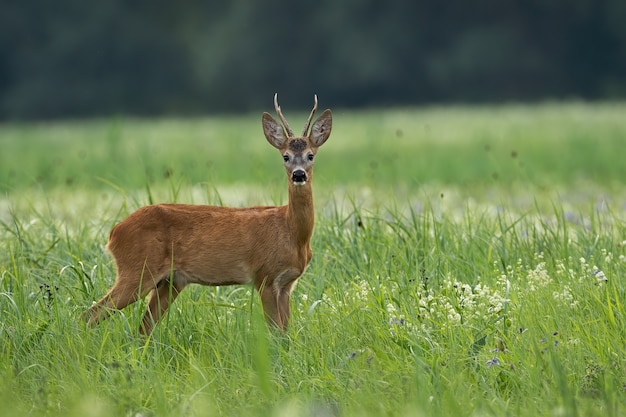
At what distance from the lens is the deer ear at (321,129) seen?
5445 millimetres

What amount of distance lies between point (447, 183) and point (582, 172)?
168 cm

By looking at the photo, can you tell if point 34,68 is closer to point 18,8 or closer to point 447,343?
point 18,8

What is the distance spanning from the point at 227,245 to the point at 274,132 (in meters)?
0.56

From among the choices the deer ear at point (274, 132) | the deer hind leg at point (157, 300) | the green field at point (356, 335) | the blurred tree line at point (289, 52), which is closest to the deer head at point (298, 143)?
the deer ear at point (274, 132)

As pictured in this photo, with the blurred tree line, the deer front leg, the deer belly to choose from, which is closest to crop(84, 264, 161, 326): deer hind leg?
the deer belly

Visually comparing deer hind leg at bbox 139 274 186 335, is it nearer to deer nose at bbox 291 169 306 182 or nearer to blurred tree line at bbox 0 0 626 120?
deer nose at bbox 291 169 306 182

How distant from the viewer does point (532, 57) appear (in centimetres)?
4112

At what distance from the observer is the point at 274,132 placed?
5.45 m

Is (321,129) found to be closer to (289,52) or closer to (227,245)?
(227,245)

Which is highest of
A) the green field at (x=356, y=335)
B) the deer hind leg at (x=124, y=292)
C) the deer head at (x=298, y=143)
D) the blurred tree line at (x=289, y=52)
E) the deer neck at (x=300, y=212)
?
the blurred tree line at (x=289, y=52)

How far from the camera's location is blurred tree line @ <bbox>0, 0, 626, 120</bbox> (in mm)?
40594

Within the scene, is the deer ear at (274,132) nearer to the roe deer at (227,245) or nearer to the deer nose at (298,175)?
the roe deer at (227,245)

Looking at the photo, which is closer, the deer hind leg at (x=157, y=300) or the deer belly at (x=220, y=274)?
the deer belly at (x=220, y=274)

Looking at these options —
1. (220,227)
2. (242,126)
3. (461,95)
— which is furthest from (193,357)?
(461,95)
